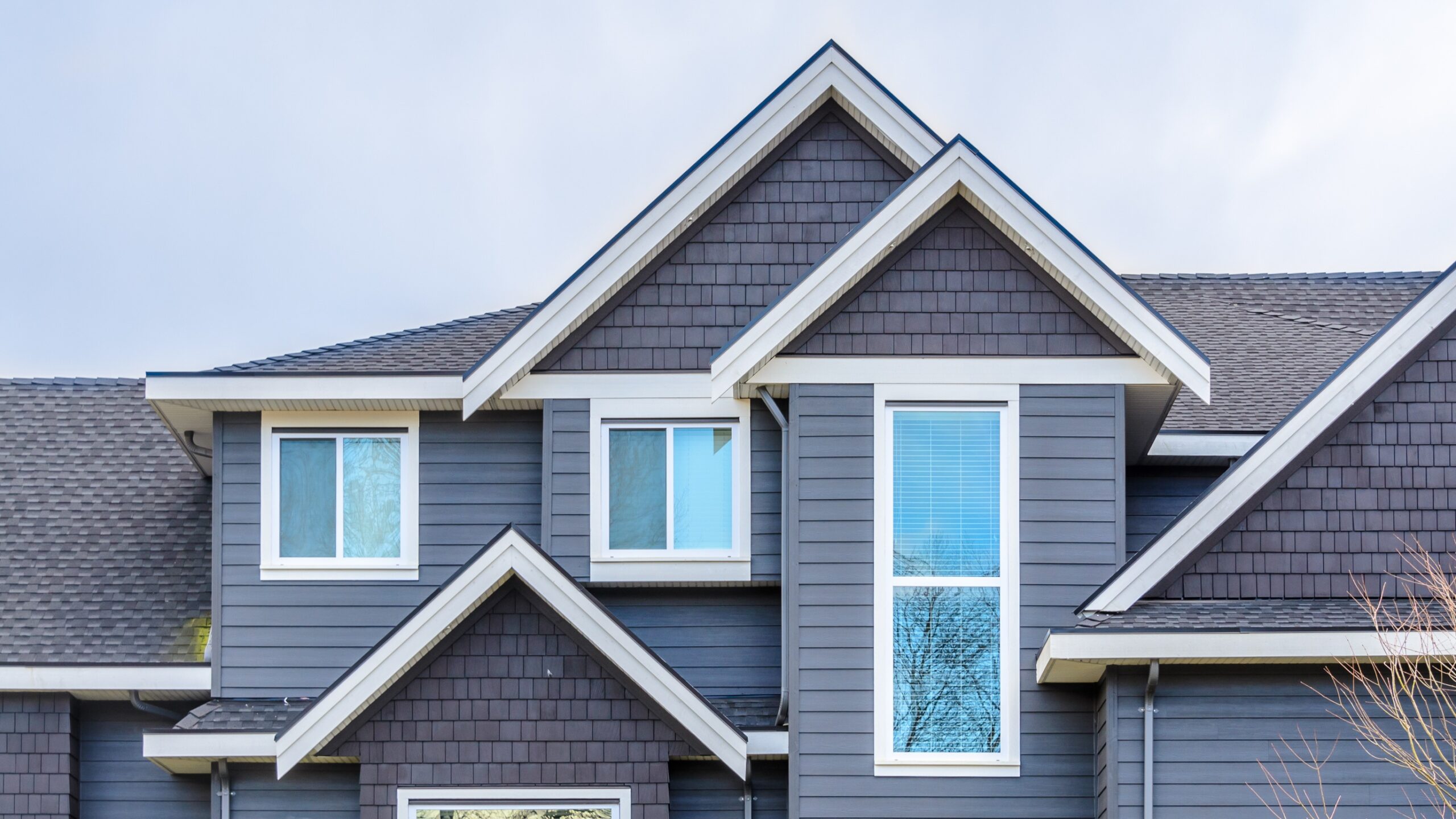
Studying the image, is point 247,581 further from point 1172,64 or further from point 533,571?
point 1172,64

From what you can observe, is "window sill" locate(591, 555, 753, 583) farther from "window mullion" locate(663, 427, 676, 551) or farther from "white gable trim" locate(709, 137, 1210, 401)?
"white gable trim" locate(709, 137, 1210, 401)

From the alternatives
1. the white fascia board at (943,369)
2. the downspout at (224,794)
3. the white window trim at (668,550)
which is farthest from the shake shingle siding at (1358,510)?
the downspout at (224,794)

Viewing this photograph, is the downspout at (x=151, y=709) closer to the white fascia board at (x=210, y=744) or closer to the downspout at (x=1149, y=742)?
the white fascia board at (x=210, y=744)

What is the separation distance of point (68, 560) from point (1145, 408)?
985cm

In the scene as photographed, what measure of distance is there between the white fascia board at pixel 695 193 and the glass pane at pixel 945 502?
2.81 metres

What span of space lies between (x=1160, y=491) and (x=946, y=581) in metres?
3.51

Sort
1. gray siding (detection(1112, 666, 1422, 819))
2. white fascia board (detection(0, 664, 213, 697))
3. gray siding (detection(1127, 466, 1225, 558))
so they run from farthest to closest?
gray siding (detection(1127, 466, 1225, 558)) < white fascia board (detection(0, 664, 213, 697)) < gray siding (detection(1112, 666, 1422, 819))

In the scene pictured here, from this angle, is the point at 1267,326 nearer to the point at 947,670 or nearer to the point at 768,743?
the point at 947,670

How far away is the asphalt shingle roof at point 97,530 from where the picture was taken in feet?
42.9

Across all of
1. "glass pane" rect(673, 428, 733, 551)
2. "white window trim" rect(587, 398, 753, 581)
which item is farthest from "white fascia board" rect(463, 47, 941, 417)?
"glass pane" rect(673, 428, 733, 551)

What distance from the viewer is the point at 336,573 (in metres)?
13.0

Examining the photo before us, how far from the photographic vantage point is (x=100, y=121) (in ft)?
102

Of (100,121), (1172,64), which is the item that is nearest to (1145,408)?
(1172,64)

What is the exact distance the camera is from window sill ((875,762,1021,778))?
1097 centimetres
